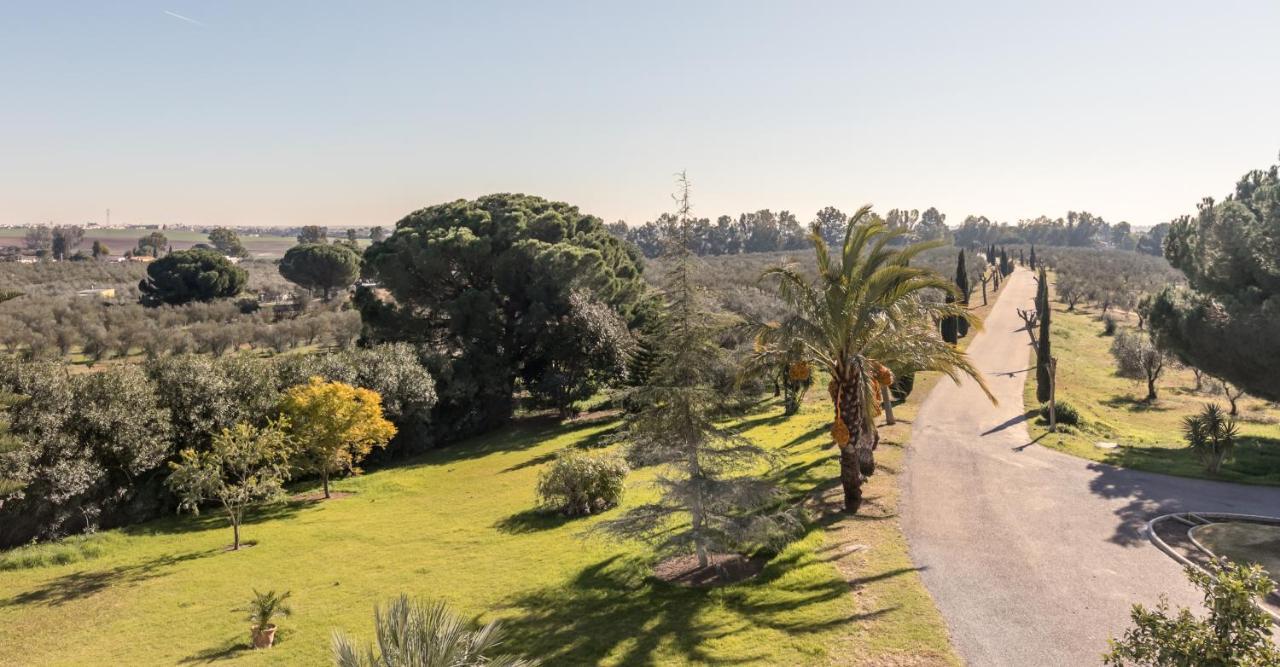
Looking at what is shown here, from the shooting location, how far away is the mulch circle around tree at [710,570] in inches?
606

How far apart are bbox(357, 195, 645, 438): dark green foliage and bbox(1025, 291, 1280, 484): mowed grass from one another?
28.0 m

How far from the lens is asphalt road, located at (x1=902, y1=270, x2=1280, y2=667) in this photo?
468 inches

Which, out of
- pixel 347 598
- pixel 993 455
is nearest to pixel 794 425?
pixel 993 455

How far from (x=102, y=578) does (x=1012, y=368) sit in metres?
53.1

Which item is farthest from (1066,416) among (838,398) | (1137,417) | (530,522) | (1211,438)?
(530,522)

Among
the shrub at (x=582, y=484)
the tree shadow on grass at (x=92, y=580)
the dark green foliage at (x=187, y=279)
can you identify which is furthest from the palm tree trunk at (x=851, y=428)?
the dark green foliage at (x=187, y=279)

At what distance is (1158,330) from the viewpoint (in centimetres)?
3152

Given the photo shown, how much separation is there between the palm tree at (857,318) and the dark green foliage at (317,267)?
93.8m

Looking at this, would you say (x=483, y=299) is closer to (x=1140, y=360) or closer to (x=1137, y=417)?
(x=1137, y=417)

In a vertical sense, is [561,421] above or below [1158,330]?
below

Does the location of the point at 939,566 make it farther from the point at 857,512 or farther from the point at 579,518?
the point at 579,518

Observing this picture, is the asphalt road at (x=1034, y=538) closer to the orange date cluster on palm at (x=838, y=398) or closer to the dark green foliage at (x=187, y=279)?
the orange date cluster on palm at (x=838, y=398)

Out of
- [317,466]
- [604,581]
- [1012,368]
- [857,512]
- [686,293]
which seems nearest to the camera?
[686,293]

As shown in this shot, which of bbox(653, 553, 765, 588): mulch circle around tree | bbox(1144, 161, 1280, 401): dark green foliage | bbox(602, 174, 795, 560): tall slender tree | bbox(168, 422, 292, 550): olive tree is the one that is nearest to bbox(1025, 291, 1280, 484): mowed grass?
bbox(1144, 161, 1280, 401): dark green foliage
